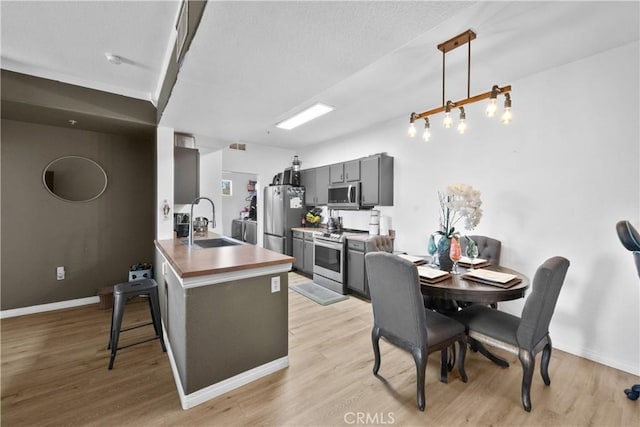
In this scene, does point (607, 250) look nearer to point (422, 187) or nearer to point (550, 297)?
point (550, 297)

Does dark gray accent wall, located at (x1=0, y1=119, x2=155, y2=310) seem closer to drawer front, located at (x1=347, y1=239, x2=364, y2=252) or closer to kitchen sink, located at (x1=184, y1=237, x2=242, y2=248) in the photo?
kitchen sink, located at (x1=184, y1=237, x2=242, y2=248)

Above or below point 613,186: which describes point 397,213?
below

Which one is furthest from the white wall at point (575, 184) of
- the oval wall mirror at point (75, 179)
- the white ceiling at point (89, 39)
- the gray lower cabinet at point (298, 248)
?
the oval wall mirror at point (75, 179)

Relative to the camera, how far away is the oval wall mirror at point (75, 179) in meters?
3.33

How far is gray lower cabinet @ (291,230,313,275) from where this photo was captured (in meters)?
4.80

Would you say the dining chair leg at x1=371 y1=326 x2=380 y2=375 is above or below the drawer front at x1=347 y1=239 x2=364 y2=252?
below

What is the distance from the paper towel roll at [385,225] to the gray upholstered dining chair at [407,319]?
2.15 metres

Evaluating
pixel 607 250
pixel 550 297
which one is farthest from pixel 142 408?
pixel 607 250

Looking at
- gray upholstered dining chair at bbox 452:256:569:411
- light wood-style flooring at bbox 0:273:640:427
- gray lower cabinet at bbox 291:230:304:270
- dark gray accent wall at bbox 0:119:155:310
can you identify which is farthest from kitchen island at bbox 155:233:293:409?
gray lower cabinet at bbox 291:230:304:270

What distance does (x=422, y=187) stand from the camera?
12.1 ft

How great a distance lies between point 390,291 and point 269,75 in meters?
1.77

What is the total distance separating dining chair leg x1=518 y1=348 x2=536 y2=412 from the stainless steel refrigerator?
3.95 metres

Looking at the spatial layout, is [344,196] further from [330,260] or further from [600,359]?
[600,359]

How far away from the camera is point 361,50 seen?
64.2 inches
